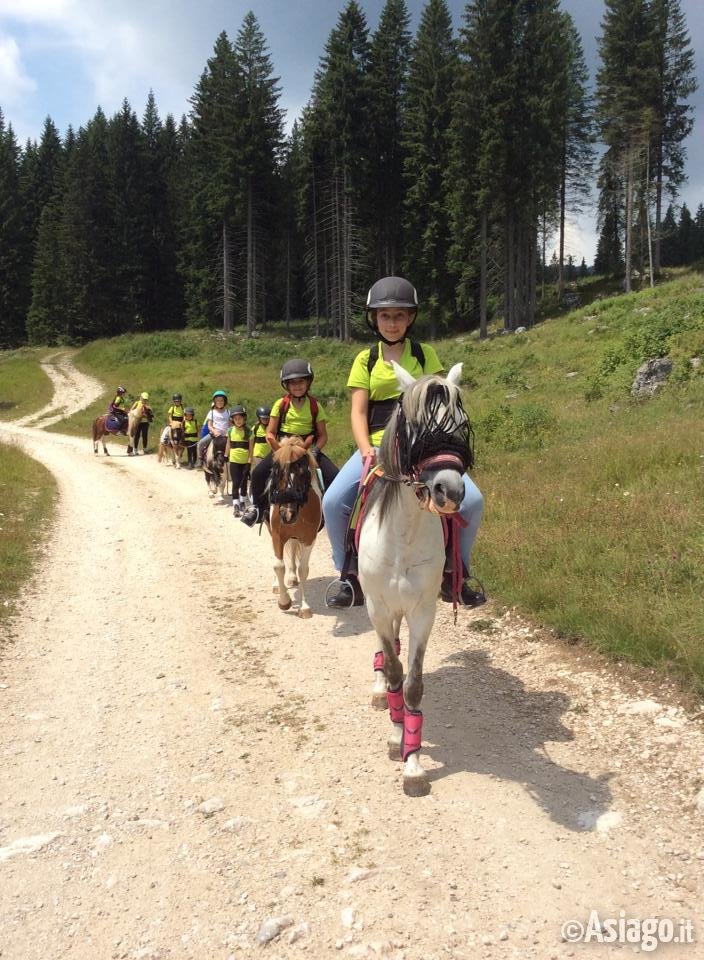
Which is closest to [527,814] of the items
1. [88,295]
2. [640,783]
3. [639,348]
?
[640,783]

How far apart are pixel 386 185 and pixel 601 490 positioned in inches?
1835

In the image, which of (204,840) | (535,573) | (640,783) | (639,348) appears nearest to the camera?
(204,840)

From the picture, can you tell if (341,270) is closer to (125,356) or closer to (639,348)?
(125,356)

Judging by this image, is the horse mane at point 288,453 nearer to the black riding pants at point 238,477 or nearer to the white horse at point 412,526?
the white horse at point 412,526

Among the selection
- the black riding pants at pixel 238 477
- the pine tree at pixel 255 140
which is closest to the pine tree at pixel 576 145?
the pine tree at pixel 255 140

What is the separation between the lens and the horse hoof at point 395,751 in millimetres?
4285

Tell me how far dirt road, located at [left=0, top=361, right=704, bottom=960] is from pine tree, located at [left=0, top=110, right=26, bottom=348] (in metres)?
69.1

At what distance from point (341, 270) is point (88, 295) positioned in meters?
27.1

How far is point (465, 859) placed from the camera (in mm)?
3305

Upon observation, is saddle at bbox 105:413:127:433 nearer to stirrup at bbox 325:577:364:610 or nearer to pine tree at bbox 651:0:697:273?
stirrup at bbox 325:577:364:610

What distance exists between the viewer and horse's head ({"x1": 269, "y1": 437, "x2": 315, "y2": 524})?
744 cm

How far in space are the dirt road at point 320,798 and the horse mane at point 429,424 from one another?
7.19 feet

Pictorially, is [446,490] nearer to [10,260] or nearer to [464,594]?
[464,594]

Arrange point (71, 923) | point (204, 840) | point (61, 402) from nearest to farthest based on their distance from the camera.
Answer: point (71, 923) → point (204, 840) → point (61, 402)
